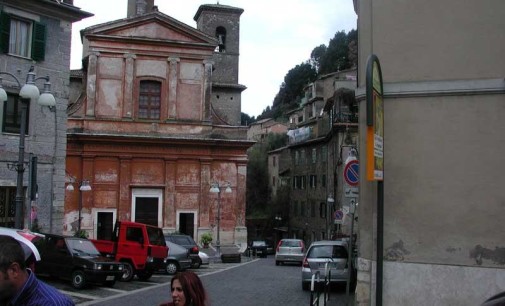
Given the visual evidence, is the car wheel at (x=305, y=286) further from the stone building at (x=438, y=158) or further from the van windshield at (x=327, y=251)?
the stone building at (x=438, y=158)

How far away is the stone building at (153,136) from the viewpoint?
38.5 metres

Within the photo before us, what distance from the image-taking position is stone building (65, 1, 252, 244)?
3853cm

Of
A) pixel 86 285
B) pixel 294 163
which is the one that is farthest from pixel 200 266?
pixel 294 163

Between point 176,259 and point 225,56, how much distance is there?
27331 mm

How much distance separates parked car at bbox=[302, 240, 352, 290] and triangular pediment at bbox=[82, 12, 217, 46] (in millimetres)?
26107

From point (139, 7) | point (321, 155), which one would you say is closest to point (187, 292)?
point (139, 7)

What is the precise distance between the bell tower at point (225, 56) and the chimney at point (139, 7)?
15.4 feet

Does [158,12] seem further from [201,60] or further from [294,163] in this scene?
[294,163]

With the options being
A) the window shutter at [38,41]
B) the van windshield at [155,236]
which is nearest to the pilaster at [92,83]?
the window shutter at [38,41]

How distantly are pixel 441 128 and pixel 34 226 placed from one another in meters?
16.4

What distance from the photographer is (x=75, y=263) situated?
17109mm

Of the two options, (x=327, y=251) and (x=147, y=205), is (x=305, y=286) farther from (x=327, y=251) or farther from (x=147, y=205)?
(x=147, y=205)

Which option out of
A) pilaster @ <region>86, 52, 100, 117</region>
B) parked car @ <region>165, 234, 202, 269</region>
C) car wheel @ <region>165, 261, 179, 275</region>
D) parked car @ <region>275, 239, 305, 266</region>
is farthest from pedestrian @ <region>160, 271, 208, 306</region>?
pilaster @ <region>86, 52, 100, 117</region>

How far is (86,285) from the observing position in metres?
17.4
